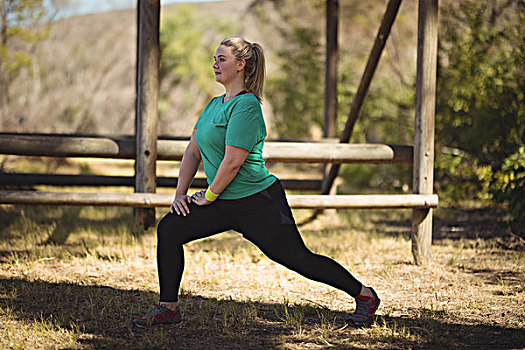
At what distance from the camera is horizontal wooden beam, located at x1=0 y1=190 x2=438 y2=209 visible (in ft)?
18.5

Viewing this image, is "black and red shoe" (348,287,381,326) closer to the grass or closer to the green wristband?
the grass

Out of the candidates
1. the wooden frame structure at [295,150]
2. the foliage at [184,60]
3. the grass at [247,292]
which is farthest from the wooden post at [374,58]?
the foliage at [184,60]

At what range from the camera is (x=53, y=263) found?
5.71 meters

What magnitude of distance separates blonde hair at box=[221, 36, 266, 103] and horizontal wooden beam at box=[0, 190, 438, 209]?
7.19 ft

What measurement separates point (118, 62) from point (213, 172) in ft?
61.2

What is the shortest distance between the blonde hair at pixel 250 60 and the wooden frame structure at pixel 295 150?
2228 mm

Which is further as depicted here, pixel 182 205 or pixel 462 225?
pixel 462 225

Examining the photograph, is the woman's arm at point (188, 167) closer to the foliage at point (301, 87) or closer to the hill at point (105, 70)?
the hill at point (105, 70)

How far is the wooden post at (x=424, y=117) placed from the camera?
5.84 metres

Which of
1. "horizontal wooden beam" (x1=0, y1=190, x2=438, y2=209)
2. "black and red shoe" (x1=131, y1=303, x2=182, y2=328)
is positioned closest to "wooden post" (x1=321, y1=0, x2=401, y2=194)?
"horizontal wooden beam" (x1=0, y1=190, x2=438, y2=209)

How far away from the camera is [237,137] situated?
3504mm

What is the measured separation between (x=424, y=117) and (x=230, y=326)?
305 centimetres

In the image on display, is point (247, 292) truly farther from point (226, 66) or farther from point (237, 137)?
point (226, 66)

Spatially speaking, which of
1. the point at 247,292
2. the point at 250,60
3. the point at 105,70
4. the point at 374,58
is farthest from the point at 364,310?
the point at 105,70
